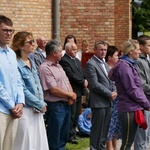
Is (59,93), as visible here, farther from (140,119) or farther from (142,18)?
(142,18)

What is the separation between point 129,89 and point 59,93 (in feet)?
3.51

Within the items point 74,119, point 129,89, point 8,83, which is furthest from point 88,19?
point 8,83

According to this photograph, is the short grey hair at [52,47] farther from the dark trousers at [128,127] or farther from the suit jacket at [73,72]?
the suit jacket at [73,72]

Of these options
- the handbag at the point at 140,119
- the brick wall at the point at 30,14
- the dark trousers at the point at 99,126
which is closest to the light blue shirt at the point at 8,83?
the handbag at the point at 140,119

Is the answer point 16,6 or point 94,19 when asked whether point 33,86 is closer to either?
point 16,6

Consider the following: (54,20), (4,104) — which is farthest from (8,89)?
(54,20)

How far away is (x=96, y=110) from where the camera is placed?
8.82m

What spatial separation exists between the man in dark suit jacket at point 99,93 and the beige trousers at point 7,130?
2.45 meters

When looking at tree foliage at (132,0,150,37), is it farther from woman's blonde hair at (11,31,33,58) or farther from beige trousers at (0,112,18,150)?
beige trousers at (0,112,18,150)

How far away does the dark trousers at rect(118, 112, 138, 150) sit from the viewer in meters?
7.89

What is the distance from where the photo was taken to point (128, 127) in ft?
25.9

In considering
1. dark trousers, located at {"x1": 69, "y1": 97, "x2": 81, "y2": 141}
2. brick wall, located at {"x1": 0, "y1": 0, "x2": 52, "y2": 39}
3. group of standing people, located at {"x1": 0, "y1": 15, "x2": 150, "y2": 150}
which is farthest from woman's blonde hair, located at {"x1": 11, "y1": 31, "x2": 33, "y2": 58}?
brick wall, located at {"x1": 0, "y1": 0, "x2": 52, "y2": 39}

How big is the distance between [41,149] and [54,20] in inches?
211

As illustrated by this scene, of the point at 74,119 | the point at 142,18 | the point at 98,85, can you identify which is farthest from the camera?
the point at 142,18
